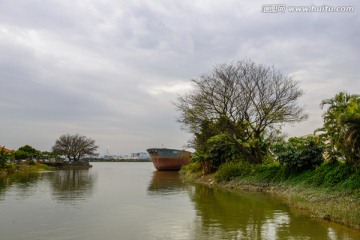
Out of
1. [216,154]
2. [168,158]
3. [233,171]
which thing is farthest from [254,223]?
[168,158]

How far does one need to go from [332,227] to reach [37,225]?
10.0m

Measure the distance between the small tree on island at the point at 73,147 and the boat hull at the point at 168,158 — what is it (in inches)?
1693

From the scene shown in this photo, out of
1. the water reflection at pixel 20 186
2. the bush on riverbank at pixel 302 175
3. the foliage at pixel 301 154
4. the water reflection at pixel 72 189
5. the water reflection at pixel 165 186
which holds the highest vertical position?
the foliage at pixel 301 154

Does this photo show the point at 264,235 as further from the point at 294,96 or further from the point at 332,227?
the point at 294,96

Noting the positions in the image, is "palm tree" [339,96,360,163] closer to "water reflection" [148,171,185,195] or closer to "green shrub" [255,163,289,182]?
"green shrub" [255,163,289,182]

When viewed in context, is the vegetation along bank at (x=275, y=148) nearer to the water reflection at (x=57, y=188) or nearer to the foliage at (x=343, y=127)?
the foliage at (x=343, y=127)

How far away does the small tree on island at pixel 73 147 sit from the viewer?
97.9 meters

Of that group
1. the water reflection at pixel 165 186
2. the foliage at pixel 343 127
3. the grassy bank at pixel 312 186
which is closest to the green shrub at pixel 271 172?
the grassy bank at pixel 312 186

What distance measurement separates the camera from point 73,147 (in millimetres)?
99375

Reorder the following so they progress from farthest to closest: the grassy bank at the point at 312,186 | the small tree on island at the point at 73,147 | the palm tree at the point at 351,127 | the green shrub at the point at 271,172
A: the small tree on island at the point at 73,147, the green shrub at the point at 271,172, the grassy bank at the point at 312,186, the palm tree at the point at 351,127

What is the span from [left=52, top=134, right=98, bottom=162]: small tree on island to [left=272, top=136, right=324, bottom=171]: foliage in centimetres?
8466

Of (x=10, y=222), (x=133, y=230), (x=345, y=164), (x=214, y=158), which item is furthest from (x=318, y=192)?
(x=214, y=158)

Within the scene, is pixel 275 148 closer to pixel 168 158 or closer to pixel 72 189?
pixel 72 189

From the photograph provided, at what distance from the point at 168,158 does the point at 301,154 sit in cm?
4224
